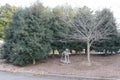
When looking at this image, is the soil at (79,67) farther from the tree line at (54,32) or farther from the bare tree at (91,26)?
the bare tree at (91,26)

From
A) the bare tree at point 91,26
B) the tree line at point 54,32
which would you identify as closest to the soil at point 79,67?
the tree line at point 54,32

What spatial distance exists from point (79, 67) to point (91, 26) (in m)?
3.23

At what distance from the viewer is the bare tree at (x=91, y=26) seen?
1577cm

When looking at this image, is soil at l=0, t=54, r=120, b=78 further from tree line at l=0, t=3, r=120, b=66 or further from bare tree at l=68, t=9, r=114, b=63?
bare tree at l=68, t=9, r=114, b=63

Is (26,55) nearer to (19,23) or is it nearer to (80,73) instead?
(19,23)

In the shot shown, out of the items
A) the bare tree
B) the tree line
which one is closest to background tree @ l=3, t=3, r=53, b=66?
the tree line

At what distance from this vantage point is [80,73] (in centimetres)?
1249

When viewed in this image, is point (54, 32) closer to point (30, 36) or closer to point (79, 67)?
point (30, 36)

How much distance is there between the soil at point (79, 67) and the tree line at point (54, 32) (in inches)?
25.6

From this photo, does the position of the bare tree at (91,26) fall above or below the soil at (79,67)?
above

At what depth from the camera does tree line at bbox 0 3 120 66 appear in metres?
15.4

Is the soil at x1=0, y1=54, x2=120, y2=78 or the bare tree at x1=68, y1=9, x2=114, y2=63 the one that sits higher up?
the bare tree at x1=68, y1=9, x2=114, y2=63

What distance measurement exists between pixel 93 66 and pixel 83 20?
145 inches

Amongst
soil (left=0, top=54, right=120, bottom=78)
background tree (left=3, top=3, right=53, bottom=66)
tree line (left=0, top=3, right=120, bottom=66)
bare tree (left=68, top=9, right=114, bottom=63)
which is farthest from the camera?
bare tree (left=68, top=9, right=114, bottom=63)
